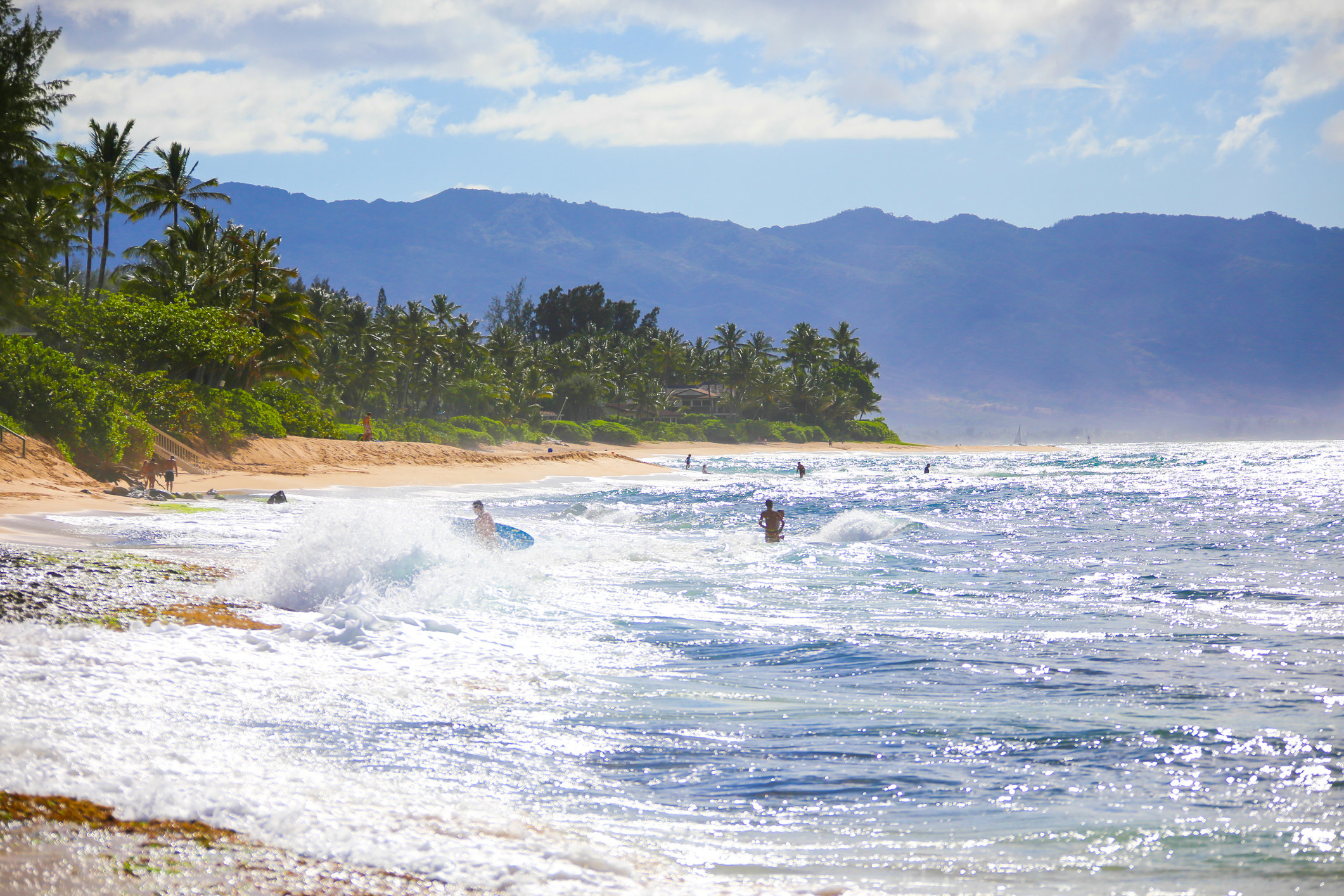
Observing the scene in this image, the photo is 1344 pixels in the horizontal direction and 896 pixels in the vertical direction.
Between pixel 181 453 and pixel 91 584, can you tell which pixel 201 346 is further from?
pixel 91 584

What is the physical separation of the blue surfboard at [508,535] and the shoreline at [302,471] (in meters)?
6.30

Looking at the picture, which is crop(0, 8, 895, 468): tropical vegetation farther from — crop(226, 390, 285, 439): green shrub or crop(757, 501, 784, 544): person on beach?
crop(757, 501, 784, 544): person on beach

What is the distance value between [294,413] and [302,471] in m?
8.67

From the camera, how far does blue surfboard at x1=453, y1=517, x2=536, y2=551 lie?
1791cm

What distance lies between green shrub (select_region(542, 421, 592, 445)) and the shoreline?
2.29 metres

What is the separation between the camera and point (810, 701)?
7.81 meters

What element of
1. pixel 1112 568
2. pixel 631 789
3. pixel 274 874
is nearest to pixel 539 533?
pixel 1112 568

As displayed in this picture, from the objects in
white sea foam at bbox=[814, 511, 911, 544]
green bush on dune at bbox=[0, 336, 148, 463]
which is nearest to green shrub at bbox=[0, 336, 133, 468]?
green bush on dune at bbox=[0, 336, 148, 463]

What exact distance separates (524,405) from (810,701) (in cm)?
7280

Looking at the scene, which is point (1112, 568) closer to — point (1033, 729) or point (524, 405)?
point (1033, 729)

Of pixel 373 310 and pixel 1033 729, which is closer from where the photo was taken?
pixel 1033 729

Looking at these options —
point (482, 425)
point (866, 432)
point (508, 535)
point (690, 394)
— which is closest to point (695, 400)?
point (690, 394)

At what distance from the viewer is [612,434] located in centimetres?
8775

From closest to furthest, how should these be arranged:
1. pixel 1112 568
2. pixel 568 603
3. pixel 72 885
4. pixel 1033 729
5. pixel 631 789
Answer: pixel 72 885 < pixel 631 789 < pixel 1033 729 < pixel 568 603 < pixel 1112 568
